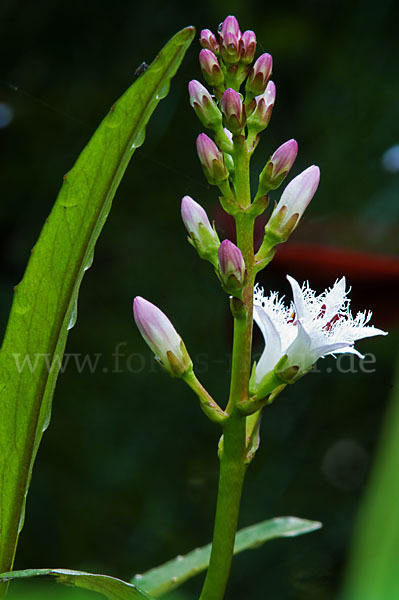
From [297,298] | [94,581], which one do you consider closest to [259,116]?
[297,298]

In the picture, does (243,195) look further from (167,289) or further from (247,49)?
(167,289)

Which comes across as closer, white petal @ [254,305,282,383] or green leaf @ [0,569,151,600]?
green leaf @ [0,569,151,600]

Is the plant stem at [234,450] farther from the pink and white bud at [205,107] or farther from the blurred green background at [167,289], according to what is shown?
the blurred green background at [167,289]

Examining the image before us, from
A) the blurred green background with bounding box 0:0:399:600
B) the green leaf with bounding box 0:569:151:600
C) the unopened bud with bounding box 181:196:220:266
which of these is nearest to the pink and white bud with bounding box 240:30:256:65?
the unopened bud with bounding box 181:196:220:266

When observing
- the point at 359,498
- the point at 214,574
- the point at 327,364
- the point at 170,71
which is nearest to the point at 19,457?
the point at 214,574

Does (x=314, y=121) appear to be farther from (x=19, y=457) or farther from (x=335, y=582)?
(x=19, y=457)

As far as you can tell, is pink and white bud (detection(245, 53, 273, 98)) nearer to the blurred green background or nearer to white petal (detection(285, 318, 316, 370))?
white petal (detection(285, 318, 316, 370))
